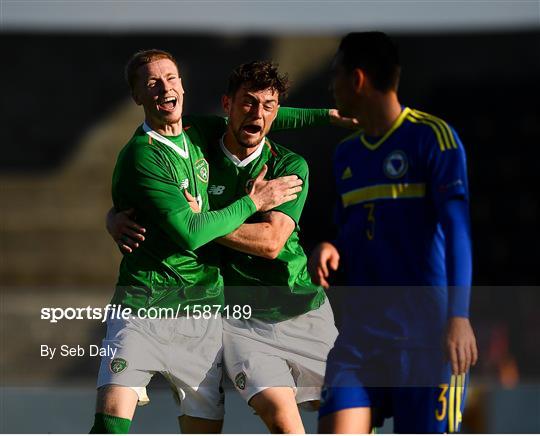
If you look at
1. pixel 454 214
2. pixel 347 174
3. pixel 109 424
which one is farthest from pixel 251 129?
pixel 109 424

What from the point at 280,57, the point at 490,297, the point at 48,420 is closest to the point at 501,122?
the point at 490,297

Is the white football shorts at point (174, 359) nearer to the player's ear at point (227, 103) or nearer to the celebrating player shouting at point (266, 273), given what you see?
the celebrating player shouting at point (266, 273)

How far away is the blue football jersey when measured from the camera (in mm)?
3613

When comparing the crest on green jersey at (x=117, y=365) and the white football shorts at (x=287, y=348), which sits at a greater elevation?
the white football shorts at (x=287, y=348)

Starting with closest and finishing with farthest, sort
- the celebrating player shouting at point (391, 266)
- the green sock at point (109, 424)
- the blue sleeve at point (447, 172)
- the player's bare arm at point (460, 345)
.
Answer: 1. the player's bare arm at point (460, 345)
2. the blue sleeve at point (447, 172)
3. the celebrating player shouting at point (391, 266)
4. the green sock at point (109, 424)

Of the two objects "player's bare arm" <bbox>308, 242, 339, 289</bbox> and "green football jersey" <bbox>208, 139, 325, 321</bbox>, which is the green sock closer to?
"green football jersey" <bbox>208, 139, 325, 321</bbox>

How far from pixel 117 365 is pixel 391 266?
1.20 meters

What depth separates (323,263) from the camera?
356 centimetres

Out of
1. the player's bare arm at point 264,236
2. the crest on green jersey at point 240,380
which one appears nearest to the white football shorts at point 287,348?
the crest on green jersey at point 240,380

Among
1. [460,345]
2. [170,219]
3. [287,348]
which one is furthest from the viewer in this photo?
[287,348]

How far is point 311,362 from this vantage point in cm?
451

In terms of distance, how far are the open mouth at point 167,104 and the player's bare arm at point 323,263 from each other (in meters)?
1.07

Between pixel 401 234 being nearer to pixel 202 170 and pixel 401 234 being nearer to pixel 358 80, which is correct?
pixel 358 80

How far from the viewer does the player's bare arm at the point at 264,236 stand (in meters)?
4.28
